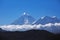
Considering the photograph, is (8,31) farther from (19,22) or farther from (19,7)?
(19,7)

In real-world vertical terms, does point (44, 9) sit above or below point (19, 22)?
above

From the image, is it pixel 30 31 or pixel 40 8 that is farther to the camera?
pixel 40 8

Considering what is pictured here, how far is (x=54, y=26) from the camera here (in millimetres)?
2352

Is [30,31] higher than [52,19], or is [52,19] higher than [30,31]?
[52,19]

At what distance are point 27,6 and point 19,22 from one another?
0.80 ft

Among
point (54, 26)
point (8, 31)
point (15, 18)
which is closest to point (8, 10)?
point (15, 18)

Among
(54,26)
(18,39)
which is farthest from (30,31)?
(54,26)

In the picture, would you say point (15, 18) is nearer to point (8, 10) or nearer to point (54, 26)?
point (8, 10)

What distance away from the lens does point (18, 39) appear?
212 cm

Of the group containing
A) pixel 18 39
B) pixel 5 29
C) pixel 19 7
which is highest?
pixel 19 7

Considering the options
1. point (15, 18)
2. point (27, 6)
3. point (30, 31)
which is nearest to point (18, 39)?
point (30, 31)

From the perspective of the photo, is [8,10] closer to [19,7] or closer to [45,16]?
[19,7]

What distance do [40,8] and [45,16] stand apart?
0.13m

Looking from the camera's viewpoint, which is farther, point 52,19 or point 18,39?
point 52,19
